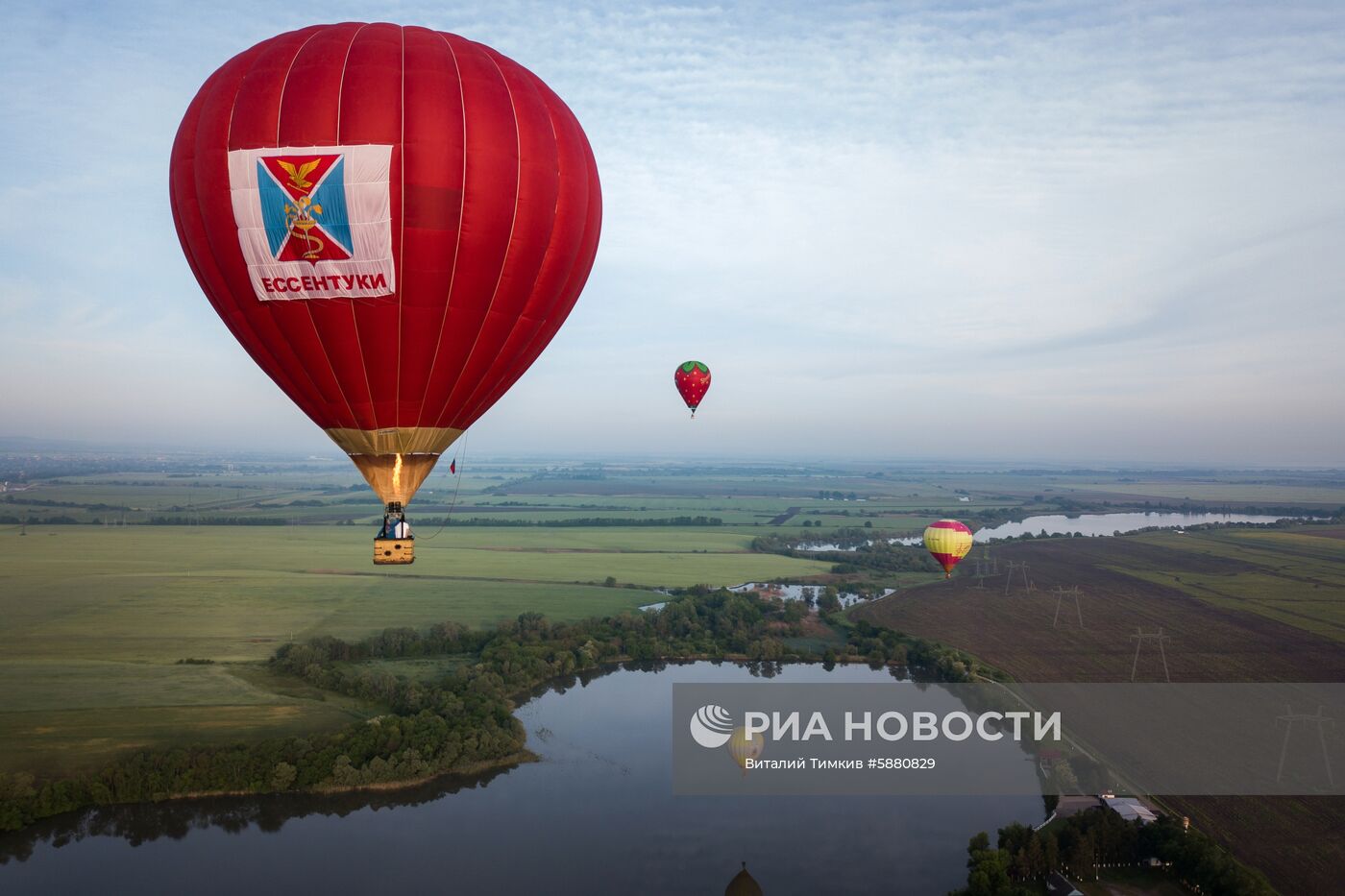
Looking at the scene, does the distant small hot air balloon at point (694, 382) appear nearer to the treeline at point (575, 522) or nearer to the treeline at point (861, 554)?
the treeline at point (861, 554)

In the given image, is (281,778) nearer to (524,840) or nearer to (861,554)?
(524,840)

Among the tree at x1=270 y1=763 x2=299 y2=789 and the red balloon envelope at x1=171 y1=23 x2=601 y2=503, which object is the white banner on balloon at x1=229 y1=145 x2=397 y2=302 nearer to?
the red balloon envelope at x1=171 y1=23 x2=601 y2=503

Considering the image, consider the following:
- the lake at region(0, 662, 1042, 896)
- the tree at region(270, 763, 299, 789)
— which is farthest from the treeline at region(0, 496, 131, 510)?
the tree at region(270, 763, 299, 789)

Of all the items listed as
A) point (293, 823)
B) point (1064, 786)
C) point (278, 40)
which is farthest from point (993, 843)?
point (278, 40)

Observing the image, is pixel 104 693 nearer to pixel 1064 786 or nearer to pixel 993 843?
pixel 993 843

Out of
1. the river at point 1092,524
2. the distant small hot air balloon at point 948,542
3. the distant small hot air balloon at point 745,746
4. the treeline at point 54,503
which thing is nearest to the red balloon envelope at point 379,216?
the distant small hot air balloon at point 745,746

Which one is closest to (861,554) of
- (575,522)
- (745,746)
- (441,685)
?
(575,522)
